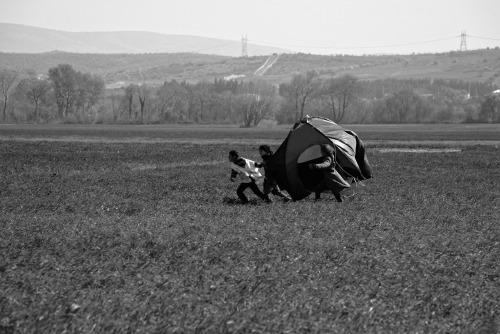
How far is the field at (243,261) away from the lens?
11195 mm

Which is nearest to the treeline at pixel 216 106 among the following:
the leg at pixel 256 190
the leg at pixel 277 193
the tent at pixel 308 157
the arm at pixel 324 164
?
the tent at pixel 308 157

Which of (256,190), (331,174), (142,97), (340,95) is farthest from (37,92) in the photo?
(331,174)

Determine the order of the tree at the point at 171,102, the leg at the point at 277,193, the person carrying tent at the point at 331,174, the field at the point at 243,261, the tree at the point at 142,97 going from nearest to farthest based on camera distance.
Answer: the field at the point at 243,261 → the person carrying tent at the point at 331,174 → the leg at the point at 277,193 → the tree at the point at 142,97 → the tree at the point at 171,102

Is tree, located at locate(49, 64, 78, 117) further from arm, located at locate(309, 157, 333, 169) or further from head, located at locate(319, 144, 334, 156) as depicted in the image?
arm, located at locate(309, 157, 333, 169)

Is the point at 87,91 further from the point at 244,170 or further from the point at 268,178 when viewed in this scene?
the point at 244,170

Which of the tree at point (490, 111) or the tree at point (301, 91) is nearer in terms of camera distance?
the tree at point (490, 111)

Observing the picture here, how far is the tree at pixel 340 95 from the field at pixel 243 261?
122554mm

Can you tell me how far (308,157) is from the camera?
2834 centimetres

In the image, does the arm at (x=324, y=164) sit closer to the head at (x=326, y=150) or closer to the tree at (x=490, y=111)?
the head at (x=326, y=150)

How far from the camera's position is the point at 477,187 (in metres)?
31.8

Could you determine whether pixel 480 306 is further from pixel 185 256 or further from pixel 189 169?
pixel 189 169

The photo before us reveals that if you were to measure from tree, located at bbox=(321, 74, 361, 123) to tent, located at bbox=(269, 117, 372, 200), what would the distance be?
121m

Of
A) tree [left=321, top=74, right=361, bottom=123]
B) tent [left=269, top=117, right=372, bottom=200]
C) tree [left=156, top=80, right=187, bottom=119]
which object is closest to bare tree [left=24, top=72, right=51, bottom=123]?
tree [left=156, top=80, right=187, bottom=119]

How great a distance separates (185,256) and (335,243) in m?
3.26
